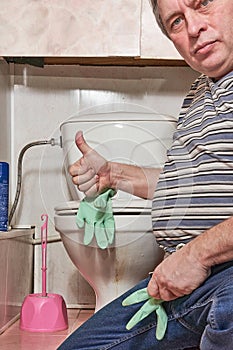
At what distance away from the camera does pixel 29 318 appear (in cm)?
186

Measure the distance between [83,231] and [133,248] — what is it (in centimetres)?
14

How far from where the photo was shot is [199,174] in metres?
1.04

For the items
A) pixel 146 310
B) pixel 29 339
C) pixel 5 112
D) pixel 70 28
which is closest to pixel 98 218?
pixel 146 310

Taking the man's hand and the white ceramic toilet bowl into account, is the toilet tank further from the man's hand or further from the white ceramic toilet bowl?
the man's hand

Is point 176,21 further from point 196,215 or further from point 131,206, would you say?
point 131,206

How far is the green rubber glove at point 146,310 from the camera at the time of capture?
101 centimetres

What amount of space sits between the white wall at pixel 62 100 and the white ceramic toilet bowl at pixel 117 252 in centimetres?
61

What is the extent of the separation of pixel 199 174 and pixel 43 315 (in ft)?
3.18

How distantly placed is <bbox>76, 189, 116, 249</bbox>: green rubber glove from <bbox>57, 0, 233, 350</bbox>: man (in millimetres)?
209

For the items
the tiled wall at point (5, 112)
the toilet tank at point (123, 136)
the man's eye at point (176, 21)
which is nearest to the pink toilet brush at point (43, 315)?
the toilet tank at point (123, 136)

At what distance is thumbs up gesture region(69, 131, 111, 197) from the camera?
1259 mm

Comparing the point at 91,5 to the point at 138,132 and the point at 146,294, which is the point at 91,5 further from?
the point at 146,294

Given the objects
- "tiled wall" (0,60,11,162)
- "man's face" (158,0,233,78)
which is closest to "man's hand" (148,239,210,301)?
"man's face" (158,0,233,78)

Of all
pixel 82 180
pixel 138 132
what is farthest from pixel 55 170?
pixel 82 180
